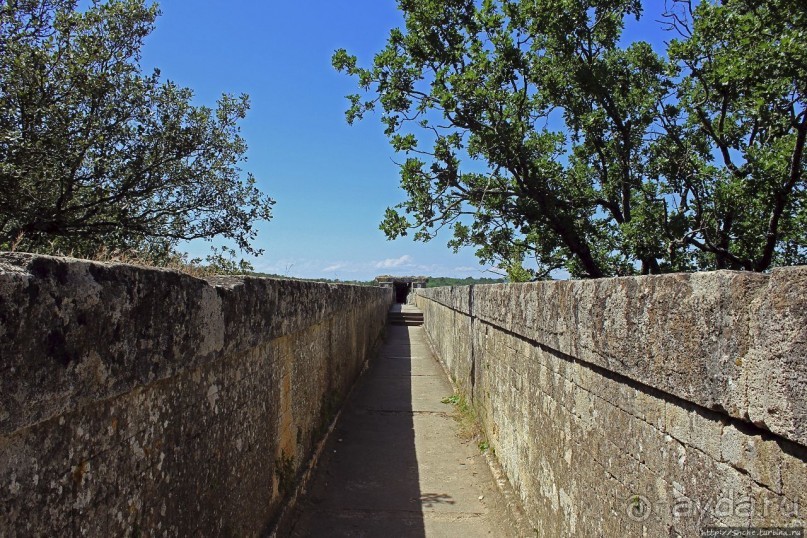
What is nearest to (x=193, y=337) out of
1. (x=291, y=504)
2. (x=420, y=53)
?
(x=291, y=504)

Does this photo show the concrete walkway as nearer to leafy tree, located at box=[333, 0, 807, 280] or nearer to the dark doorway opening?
leafy tree, located at box=[333, 0, 807, 280]

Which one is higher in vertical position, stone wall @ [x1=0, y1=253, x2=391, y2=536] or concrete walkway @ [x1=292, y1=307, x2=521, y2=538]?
stone wall @ [x1=0, y1=253, x2=391, y2=536]

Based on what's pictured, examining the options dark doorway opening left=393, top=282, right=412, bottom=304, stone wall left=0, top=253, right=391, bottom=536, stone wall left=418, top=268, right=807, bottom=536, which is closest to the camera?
stone wall left=0, top=253, right=391, bottom=536

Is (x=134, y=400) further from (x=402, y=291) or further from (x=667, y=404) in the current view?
(x=402, y=291)

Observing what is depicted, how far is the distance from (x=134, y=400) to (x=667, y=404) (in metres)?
1.82

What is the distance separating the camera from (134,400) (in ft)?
5.94

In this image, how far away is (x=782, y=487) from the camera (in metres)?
1.41

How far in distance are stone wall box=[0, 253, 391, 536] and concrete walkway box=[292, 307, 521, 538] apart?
0.86 m

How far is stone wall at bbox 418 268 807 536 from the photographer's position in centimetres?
142

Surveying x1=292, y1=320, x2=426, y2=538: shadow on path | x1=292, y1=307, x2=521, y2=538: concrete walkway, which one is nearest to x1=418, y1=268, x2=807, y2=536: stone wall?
x1=292, y1=307, x2=521, y2=538: concrete walkway

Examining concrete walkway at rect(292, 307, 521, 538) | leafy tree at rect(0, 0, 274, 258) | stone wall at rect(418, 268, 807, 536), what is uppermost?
leafy tree at rect(0, 0, 274, 258)

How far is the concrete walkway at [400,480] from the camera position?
165 inches

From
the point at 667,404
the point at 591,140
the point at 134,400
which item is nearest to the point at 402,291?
the point at 591,140

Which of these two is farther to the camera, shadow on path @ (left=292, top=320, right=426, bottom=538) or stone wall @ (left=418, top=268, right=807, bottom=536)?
shadow on path @ (left=292, top=320, right=426, bottom=538)
